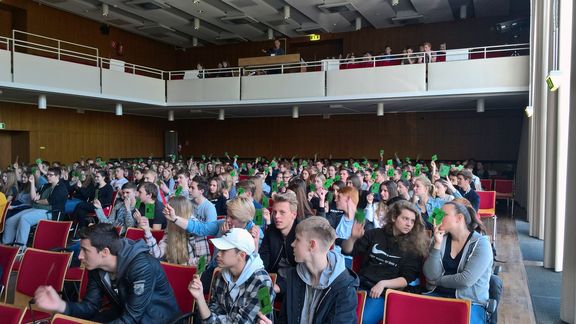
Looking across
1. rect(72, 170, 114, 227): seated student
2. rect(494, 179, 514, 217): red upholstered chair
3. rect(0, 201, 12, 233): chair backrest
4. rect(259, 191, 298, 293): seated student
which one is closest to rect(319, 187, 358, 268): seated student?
A: rect(259, 191, 298, 293): seated student

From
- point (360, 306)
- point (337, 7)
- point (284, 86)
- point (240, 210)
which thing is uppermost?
point (337, 7)

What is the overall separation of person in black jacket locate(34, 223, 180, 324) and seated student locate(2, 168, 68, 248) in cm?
412

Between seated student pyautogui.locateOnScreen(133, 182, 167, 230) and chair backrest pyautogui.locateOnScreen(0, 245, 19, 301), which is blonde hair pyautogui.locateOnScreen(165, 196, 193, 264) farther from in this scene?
chair backrest pyautogui.locateOnScreen(0, 245, 19, 301)

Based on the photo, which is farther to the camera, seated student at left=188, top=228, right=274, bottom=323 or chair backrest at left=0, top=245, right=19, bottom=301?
chair backrest at left=0, top=245, right=19, bottom=301

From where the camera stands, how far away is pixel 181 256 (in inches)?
161

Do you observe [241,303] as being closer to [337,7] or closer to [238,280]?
[238,280]

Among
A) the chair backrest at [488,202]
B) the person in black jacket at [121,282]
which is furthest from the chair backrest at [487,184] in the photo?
the person in black jacket at [121,282]

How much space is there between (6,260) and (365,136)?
17357 millimetres

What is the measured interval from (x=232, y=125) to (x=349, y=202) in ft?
59.5

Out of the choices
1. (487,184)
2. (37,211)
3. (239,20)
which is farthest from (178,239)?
(239,20)

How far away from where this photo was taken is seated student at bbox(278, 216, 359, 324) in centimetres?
256

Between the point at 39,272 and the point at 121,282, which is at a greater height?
the point at 121,282

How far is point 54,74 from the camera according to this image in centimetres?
1316

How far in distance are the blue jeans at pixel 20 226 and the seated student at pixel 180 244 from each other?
11.4 ft
